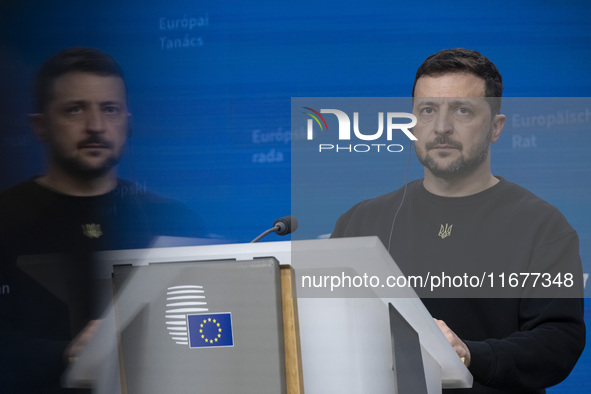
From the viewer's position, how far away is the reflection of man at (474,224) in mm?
1973

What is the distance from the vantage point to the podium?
3.28 ft

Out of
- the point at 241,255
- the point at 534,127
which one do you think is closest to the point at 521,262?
the point at 534,127

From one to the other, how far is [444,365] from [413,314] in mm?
165

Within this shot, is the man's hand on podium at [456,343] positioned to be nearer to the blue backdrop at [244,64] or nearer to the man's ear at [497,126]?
the man's ear at [497,126]

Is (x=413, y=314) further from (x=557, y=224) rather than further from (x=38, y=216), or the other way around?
(x=38, y=216)

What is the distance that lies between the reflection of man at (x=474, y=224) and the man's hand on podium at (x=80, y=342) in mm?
1223

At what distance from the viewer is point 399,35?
2.65 m

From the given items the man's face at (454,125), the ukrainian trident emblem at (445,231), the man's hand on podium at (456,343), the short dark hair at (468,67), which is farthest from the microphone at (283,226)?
the short dark hair at (468,67)

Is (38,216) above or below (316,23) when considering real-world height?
below

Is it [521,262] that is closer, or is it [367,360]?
[367,360]

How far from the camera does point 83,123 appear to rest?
2.48 m

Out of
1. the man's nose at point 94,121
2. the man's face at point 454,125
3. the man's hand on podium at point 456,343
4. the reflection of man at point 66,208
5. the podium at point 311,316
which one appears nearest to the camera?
the podium at point 311,316

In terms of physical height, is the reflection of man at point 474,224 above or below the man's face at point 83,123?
below

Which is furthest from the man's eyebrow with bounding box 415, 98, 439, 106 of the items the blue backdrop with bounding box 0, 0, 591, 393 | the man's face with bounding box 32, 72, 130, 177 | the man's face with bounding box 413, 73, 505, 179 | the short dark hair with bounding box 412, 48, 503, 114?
the man's face with bounding box 32, 72, 130, 177
